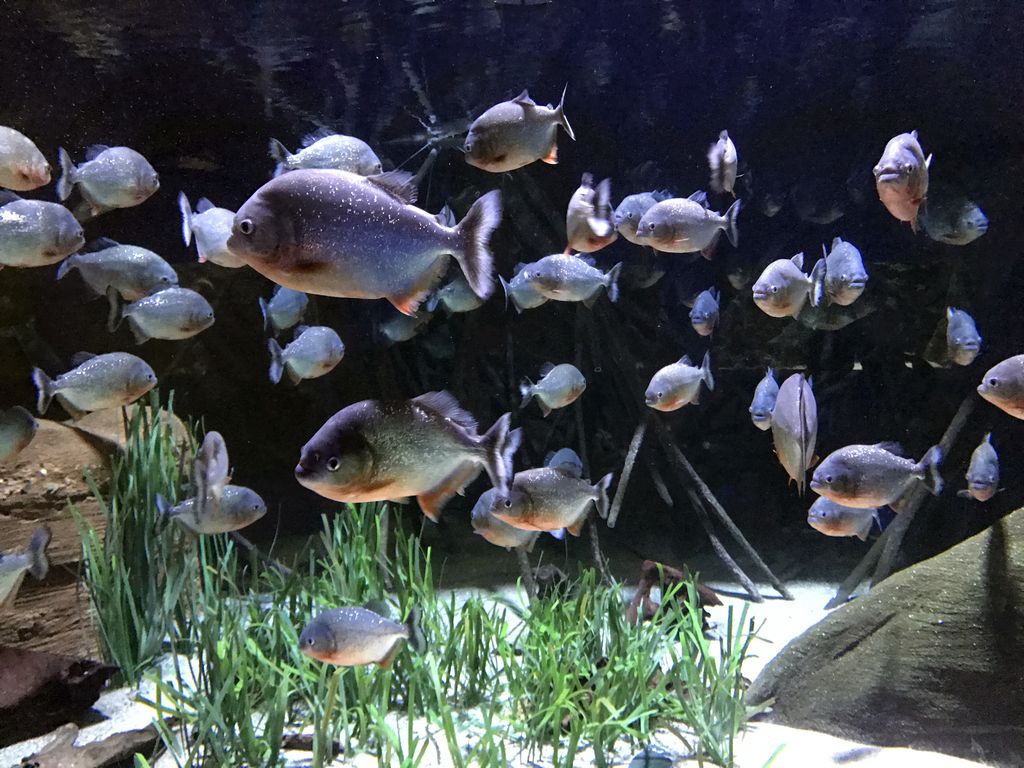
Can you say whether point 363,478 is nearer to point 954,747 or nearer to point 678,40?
point 954,747

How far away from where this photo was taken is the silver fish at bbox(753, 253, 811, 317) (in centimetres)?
493

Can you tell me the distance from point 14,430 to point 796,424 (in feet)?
15.2

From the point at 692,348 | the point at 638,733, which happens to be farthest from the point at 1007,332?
the point at 638,733

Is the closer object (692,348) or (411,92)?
(411,92)

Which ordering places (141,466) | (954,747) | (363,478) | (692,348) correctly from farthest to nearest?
1. (692,348)
2. (141,466)
3. (954,747)
4. (363,478)

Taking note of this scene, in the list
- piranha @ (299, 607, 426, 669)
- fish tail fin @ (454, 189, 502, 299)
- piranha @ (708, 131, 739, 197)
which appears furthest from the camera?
piranha @ (708, 131, 739, 197)

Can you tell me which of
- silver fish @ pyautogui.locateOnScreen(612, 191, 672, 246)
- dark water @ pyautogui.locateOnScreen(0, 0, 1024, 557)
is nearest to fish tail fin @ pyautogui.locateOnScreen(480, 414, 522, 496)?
silver fish @ pyautogui.locateOnScreen(612, 191, 672, 246)

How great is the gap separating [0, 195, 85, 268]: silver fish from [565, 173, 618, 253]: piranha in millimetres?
3178

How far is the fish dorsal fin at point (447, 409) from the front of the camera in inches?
95.3

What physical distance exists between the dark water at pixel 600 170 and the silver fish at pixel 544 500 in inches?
202

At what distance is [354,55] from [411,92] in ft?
2.47

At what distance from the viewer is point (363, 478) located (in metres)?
2.29

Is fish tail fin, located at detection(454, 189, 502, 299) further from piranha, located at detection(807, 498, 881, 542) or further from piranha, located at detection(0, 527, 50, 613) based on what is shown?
piranha, located at detection(807, 498, 881, 542)

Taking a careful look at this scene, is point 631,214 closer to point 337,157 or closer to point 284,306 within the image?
point 337,157
